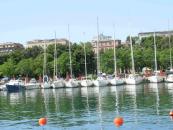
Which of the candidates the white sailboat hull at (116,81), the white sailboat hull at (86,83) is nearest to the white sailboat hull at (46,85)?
the white sailboat hull at (86,83)

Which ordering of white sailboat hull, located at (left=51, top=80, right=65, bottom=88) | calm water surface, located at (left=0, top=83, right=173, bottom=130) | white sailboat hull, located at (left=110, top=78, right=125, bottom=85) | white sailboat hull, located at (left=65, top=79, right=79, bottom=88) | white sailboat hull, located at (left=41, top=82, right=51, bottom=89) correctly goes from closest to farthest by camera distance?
calm water surface, located at (left=0, top=83, right=173, bottom=130), white sailboat hull, located at (left=110, top=78, right=125, bottom=85), white sailboat hull, located at (left=65, top=79, right=79, bottom=88), white sailboat hull, located at (left=51, top=80, right=65, bottom=88), white sailboat hull, located at (left=41, top=82, right=51, bottom=89)

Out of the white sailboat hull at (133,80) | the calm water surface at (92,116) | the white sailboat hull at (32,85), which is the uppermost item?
the white sailboat hull at (133,80)

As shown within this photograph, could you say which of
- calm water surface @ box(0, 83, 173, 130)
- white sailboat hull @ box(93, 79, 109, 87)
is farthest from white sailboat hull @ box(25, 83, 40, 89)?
calm water surface @ box(0, 83, 173, 130)

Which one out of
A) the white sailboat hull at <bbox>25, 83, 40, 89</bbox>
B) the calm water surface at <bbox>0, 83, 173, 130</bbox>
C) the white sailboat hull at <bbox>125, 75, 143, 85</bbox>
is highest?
the white sailboat hull at <bbox>125, 75, 143, 85</bbox>

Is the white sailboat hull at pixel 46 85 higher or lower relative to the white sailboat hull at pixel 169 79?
lower

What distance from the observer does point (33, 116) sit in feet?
188

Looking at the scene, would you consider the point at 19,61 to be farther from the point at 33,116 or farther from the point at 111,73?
the point at 33,116

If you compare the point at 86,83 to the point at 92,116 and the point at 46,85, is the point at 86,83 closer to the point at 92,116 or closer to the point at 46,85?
the point at 46,85

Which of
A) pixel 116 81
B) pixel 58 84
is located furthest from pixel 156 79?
pixel 58 84

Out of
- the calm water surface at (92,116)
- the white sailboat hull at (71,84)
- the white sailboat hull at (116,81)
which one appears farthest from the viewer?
the white sailboat hull at (71,84)

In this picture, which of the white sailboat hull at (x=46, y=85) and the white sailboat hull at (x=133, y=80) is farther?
the white sailboat hull at (x=46, y=85)

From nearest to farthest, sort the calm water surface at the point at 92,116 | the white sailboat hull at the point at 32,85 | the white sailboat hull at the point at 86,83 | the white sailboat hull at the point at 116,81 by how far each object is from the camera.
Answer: the calm water surface at the point at 92,116, the white sailboat hull at the point at 116,81, the white sailboat hull at the point at 86,83, the white sailboat hull at the point at 32,85

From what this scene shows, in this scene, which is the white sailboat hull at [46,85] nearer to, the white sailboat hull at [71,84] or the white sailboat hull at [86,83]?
Answer: the white sailboat hull at [71,84]

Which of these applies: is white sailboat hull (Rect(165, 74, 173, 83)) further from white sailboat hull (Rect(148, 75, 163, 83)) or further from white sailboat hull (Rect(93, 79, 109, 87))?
white sailboat hull (Rect(93, 79, 109, 87))
